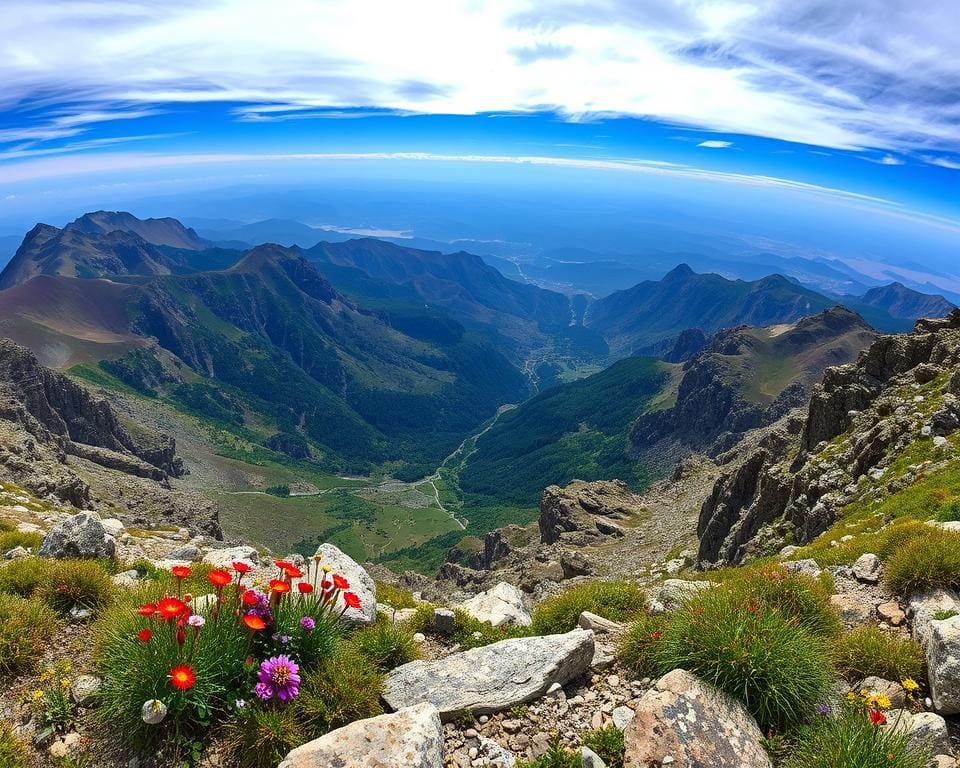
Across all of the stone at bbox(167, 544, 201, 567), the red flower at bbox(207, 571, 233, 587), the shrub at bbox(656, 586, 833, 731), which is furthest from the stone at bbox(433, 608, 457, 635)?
the stone at bbox(167, 544, 201, 567)

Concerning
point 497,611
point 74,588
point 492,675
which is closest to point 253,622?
point 492,675

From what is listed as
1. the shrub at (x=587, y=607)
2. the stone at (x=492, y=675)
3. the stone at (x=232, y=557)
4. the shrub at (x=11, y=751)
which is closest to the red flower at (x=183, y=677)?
the shrub at (x=11, y=751)

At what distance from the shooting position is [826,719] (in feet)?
23.5

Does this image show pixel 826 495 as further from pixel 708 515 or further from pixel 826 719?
pixel 708 515

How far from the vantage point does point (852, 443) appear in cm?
3634

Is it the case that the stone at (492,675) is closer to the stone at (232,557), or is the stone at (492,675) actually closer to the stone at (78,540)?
the stone at (78,540)

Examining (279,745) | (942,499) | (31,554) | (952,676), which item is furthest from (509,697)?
(942,499)

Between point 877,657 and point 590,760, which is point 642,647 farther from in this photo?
point 877,657

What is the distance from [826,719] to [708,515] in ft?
200

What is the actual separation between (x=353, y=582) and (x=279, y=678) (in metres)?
5.75

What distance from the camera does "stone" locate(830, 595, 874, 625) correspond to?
35.2ft

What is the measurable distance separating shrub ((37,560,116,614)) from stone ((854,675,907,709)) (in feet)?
45.9

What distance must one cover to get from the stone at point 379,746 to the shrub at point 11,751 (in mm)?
3596

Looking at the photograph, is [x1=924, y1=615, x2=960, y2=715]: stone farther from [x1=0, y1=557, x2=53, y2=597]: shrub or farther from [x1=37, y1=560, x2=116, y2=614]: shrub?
[x1=0, y1=557, x2=53, y2=597]: shrub
